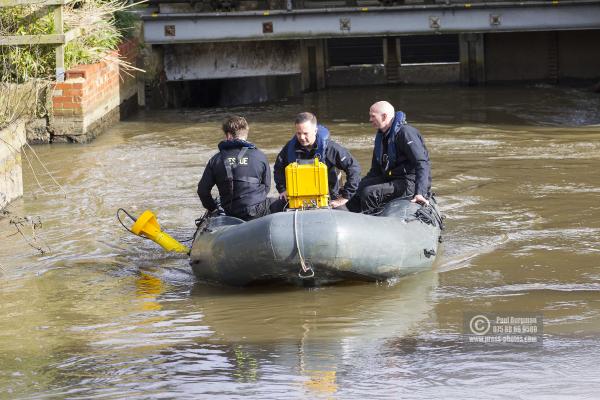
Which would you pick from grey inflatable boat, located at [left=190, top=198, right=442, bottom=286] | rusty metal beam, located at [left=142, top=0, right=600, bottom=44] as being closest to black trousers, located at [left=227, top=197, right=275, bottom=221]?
grey inflatable boat, located at [left=190, top=198, right=442, bottom=286]

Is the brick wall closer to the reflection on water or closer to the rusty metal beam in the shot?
the reflection on water

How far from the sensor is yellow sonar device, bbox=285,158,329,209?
9180 millimetres

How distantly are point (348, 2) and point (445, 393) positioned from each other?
14.6 metres

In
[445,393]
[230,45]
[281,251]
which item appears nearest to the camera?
[445,393]

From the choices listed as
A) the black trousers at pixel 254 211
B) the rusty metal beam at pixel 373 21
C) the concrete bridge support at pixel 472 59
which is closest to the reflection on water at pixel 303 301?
the black trousers at pixel 254 211

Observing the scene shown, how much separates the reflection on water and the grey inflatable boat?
0.18m

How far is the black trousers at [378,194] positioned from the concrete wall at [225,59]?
37.1 ft

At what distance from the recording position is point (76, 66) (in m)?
17.1

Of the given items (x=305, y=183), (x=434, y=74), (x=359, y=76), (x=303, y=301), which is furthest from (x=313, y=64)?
(x=303, y=301)

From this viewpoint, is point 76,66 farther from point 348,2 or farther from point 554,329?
point 554,329

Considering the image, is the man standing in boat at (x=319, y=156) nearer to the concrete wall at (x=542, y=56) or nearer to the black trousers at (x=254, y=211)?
the black trousers at (x=254, y=211)

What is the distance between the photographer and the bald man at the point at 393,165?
10.0 m

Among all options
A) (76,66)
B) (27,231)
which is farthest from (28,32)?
(27,231)

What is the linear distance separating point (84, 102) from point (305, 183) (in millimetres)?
8289
